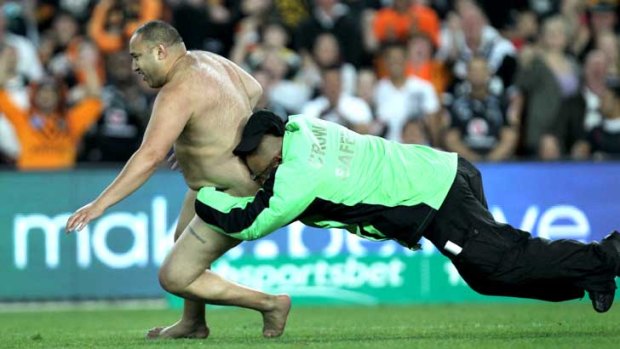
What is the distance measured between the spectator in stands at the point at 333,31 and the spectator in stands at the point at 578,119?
2792 millimetres

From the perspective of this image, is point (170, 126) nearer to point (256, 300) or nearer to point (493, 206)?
point (256, 300)

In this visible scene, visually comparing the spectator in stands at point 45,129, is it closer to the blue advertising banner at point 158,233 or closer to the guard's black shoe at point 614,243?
the blue advertising banner at point 158,233

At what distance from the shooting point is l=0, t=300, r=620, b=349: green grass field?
915 centimetres

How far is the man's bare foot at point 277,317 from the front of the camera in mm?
9617

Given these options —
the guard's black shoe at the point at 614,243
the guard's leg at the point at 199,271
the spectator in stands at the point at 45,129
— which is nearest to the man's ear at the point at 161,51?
the guard's leg at the point at 199,271

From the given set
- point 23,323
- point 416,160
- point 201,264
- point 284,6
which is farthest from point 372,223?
point 284,6

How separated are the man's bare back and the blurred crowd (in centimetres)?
680

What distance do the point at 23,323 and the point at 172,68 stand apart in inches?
167

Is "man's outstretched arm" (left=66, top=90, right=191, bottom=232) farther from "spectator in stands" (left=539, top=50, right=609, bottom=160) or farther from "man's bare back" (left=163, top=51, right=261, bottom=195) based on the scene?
"spectator in stands" (left=539, top=50, right=609, bottom=160)

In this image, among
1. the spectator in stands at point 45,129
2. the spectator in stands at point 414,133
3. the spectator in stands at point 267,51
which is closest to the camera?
the spectator in stands at point 45,129

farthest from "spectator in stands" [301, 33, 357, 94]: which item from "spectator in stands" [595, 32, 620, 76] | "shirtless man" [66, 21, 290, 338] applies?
"shirtless man" [66, 21, 290, 338]

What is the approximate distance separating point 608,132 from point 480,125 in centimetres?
166

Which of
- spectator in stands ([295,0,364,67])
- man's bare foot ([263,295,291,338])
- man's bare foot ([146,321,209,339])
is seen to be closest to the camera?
man's bare foot ([263,295,291,338])

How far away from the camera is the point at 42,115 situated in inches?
651
